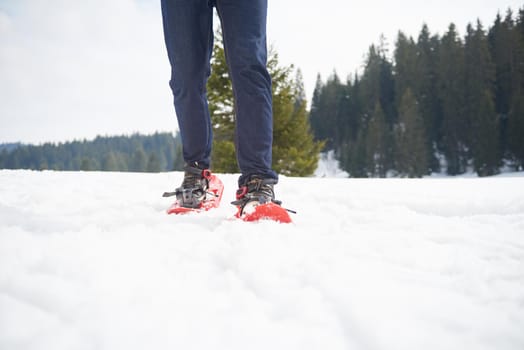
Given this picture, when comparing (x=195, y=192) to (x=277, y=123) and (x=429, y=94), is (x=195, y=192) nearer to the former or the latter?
(x=277, y=123)

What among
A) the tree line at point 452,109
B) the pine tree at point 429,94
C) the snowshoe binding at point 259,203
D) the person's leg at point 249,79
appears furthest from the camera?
the pine tree at point 429,94

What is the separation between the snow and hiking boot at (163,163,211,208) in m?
0.39

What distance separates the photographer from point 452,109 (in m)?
29.9

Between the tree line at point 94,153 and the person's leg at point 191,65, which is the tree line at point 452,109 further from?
the tree line at point 94,153

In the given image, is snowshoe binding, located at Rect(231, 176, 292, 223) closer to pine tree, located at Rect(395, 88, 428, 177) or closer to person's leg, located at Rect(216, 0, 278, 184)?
person's leg, located at Rect(216, 0, 278, 184)

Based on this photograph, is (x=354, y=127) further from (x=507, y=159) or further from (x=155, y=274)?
(x=155, y=274)

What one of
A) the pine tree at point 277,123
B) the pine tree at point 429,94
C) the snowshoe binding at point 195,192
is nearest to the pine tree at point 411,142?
the pine tree at point 429,94

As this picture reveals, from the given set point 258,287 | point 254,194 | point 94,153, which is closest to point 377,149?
point 254,194

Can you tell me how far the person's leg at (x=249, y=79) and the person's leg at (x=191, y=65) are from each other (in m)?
0.16

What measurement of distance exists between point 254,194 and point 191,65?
72 centimetres

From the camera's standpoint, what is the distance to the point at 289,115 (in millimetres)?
11445

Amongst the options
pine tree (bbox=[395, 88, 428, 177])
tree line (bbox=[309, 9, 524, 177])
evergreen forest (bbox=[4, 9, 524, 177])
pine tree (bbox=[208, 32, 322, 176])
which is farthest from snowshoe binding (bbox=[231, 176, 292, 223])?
pine tree (bbox=[395, 88, 428, 177])

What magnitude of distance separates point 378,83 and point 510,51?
1307 centimetres

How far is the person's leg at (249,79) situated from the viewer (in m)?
1.38
